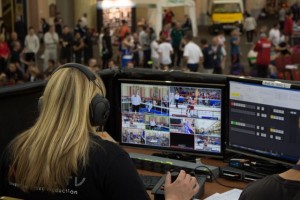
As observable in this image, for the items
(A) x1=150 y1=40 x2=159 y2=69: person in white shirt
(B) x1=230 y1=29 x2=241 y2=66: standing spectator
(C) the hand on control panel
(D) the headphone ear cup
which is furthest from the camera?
(A) x1=150 y1=40 x2=159 y2=69: person in white shirt

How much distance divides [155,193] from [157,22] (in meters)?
16.9

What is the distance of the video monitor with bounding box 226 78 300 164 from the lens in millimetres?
3531

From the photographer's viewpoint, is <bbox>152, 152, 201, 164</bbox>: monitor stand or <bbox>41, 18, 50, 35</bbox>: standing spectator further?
<bbox>41, 18, 50, 35</bbox>: standing spectator

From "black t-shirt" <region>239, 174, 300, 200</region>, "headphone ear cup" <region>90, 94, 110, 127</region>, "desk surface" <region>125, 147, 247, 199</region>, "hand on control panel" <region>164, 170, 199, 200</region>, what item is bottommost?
"desk surface" <region>125, 147, 247, 199</region>

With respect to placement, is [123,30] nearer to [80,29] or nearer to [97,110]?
[80,29]

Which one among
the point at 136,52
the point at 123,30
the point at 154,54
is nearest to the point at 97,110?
the point at 154,54

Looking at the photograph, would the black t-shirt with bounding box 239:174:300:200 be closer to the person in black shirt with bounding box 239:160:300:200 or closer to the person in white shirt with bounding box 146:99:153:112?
the person in black shirt with bounding box 239:160:300:200

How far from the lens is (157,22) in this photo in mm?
20000

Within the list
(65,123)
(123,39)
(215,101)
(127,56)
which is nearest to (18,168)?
(65,123)

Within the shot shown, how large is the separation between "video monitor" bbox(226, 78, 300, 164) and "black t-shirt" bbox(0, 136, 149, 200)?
4.67 ft

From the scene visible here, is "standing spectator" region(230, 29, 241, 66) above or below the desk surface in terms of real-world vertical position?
above

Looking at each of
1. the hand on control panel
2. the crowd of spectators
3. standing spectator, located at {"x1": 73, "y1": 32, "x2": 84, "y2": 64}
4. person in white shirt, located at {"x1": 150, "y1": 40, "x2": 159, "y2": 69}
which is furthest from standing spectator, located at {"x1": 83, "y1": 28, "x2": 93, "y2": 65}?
the hand on control panel

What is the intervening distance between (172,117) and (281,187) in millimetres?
2031

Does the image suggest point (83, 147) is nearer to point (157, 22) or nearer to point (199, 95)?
point (199, 95)
